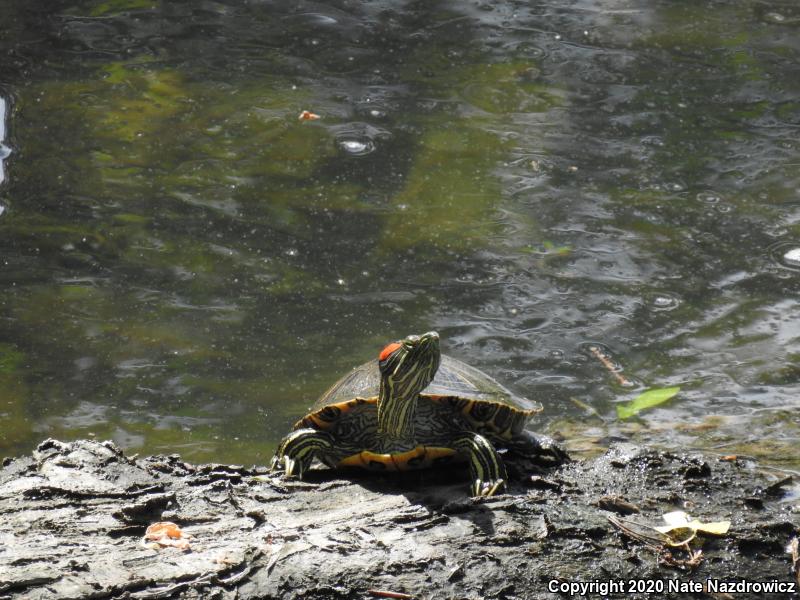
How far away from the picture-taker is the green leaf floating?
172 inches

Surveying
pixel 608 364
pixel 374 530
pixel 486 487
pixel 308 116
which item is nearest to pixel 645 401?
pixel 608 364

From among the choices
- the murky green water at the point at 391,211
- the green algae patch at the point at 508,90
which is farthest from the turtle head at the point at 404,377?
the green algae patch at the point at 508,90

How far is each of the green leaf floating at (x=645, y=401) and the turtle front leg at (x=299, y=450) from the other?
1961 mm

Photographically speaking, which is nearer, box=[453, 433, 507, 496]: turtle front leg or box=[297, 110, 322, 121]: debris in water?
box=[453, 433, 507, 496]: turtle front leg

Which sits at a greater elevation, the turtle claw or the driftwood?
the driftwood

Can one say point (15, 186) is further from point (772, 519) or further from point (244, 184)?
point (772, 519)

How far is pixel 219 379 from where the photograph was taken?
461 cm

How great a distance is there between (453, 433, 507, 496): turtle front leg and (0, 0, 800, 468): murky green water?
1.47m

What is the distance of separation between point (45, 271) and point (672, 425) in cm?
349

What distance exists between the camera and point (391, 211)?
5957 mm

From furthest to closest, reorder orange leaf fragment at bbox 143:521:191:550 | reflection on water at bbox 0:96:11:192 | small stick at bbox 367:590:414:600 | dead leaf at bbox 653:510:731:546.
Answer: reflection on water at bbox 0:96:11:192, dead leaf at bbox 653:510:731:546, orange leaf fragment at bbox 143:521:191:550, small stick at bbox 367:590:414:600

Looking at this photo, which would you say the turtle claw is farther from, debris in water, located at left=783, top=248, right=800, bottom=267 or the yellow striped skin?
debris in water, located at left=783, top=248, right=800, bottom=267

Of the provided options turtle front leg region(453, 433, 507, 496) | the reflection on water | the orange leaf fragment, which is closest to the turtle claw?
turtle front leg region(453, 433, 507, 496)

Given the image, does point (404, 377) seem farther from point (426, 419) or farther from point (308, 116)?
point (308, 116)
